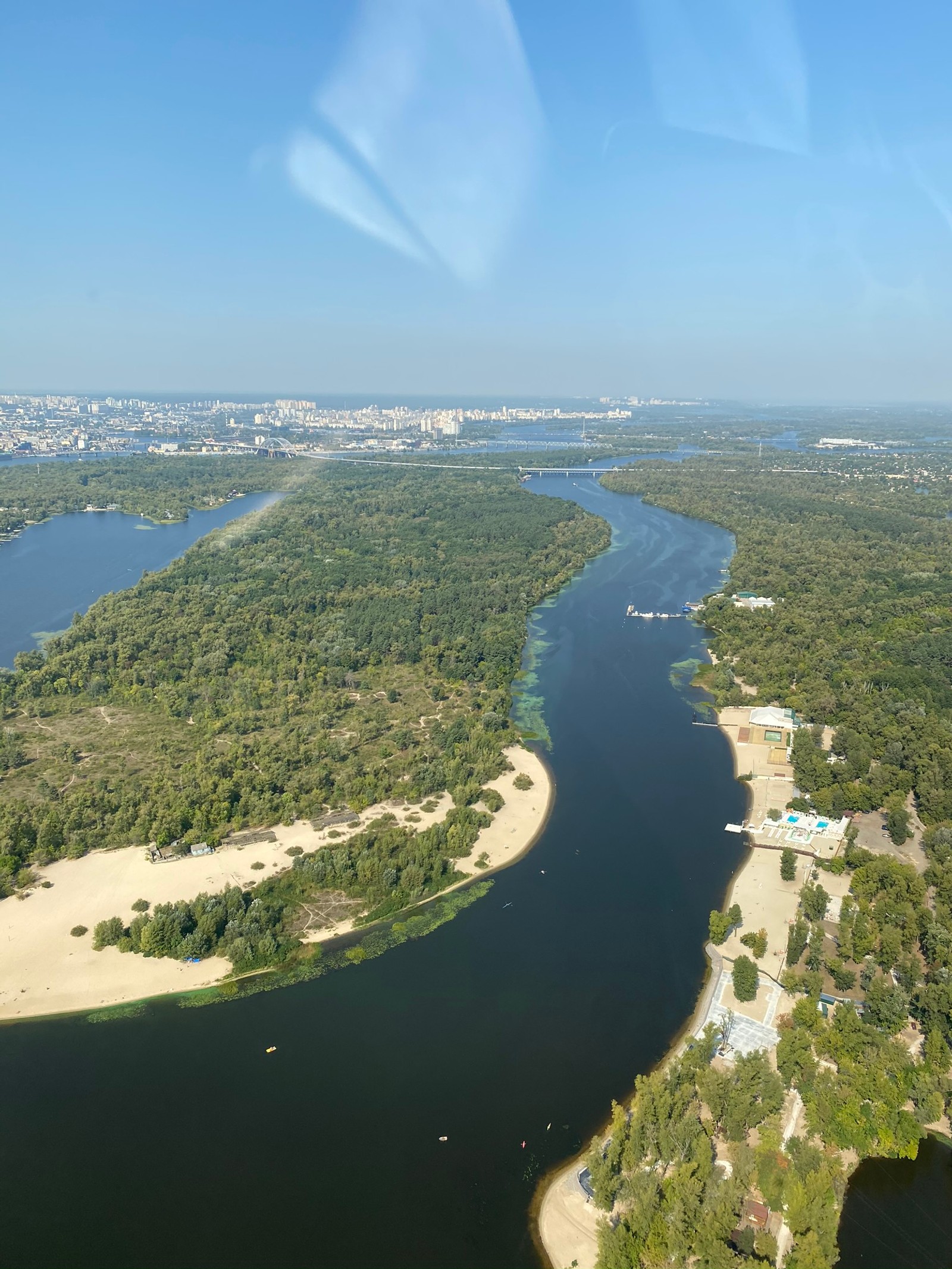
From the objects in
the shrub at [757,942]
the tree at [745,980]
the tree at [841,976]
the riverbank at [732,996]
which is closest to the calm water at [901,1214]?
the riverbank at [732,996]

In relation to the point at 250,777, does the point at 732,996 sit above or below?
below

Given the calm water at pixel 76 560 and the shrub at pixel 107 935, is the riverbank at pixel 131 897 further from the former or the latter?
the calm water at pixel 76 560

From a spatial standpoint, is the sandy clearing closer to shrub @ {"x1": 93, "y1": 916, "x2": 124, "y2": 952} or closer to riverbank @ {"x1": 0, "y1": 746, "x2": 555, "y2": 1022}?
riverbank @ {"x1": 0, "y1": 746, "x2": 555, "y2": 1022}

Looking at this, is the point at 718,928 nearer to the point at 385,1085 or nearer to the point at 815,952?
the point at 815,952

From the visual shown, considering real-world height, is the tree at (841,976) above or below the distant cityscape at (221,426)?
below

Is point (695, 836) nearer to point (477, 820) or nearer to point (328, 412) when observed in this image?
point (477, 820)

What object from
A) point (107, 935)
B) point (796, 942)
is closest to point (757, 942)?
point (796, 942)

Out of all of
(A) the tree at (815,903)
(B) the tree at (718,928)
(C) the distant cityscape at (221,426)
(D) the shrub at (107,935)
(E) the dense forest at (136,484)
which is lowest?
(D) the shrub at (107,935)
